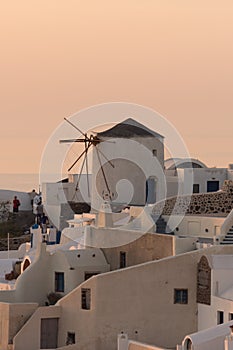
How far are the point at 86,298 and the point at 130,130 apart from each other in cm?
1173

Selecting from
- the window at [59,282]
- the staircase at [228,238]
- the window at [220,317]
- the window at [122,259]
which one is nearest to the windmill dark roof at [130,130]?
the window at [122,259]

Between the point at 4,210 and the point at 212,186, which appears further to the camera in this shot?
the point at 4,210

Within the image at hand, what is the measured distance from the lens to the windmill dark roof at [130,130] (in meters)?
50.8

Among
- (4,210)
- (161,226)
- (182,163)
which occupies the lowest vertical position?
(161,226)

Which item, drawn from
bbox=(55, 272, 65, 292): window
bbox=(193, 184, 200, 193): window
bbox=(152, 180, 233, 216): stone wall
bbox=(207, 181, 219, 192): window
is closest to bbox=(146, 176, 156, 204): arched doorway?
bbox=(193, 184, 200, 193): window

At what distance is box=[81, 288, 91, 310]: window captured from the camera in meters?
40.2

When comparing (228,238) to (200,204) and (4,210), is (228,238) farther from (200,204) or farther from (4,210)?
(4,210)

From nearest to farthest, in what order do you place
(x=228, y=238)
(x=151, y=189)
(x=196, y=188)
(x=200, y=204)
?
(x=228, y=238) → (x=200, y=204) → (x=151, y=189) → (x=196, y=188)

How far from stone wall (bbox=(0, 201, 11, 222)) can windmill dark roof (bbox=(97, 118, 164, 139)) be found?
769 inches

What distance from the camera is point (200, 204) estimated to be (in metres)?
45.0

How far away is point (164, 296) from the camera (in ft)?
131

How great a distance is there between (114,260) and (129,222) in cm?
175

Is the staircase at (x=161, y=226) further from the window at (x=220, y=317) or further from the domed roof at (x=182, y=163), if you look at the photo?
the domed roof at (x=182, y=163)

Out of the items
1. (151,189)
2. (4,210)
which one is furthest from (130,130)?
(4,210)
